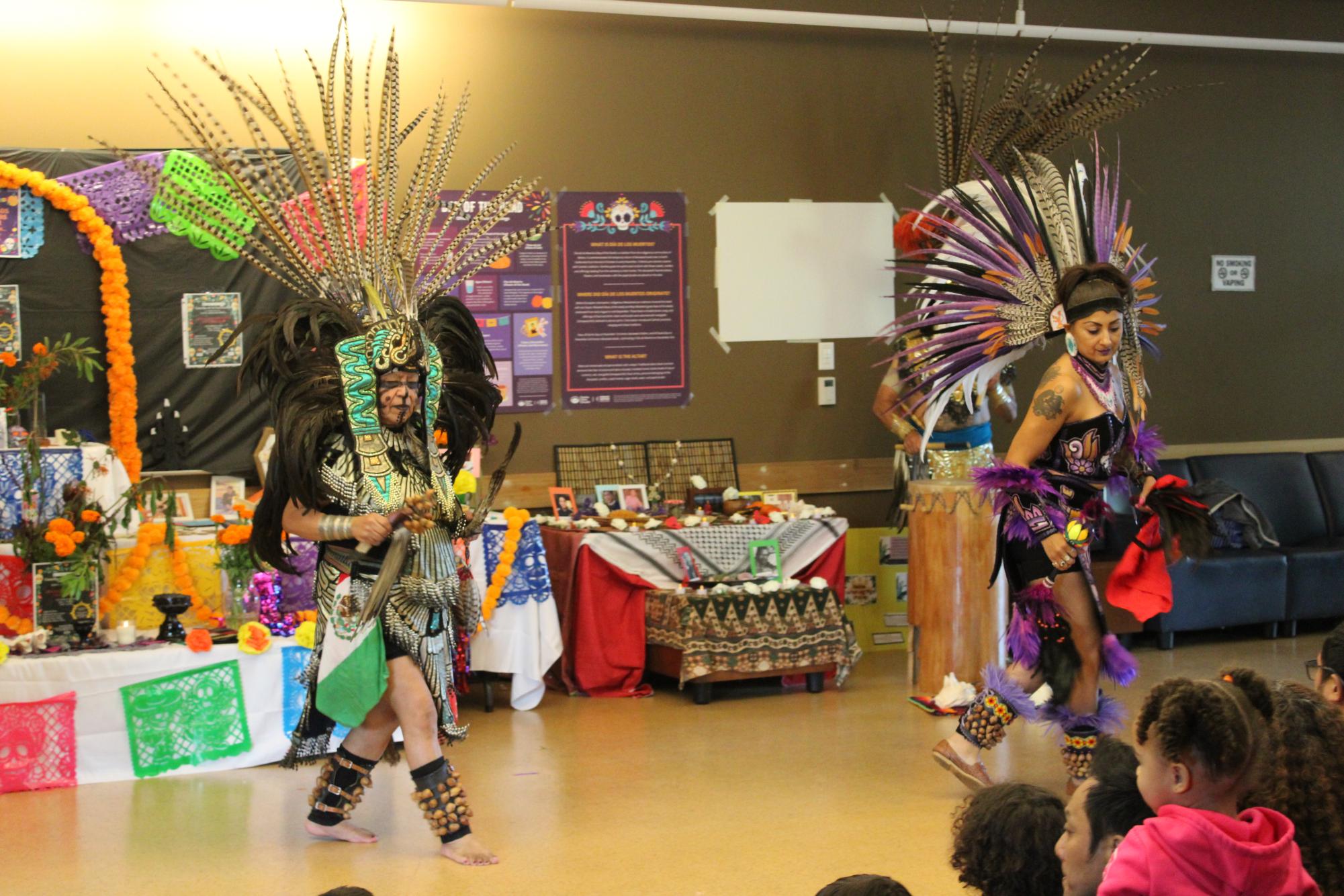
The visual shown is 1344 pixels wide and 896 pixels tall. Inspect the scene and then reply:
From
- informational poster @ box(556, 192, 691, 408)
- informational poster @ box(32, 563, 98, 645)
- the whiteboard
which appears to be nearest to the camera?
informational poster @ box(32, 563, 98, 645)

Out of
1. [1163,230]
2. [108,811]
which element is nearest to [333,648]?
[108,811]

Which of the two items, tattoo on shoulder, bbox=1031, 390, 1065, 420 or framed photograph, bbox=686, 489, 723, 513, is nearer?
tattoo on shoulder, bbox=1031, 390, 1065, 420

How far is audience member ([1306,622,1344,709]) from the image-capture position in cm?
264

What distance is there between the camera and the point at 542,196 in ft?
23.2

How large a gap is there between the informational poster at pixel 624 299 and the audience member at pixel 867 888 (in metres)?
5.37

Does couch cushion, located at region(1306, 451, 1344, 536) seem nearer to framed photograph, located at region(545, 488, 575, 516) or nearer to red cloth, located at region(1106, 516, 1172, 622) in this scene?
red cloth, located at region(1106, 516, 1172, 622)

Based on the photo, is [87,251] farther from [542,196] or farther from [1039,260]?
[1039,260]

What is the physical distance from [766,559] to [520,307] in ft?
5.79

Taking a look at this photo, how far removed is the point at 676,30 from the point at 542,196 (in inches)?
45.0

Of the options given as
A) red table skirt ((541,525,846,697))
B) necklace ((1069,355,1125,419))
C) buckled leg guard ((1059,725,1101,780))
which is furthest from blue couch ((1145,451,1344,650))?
buckled leg guard ((1059,725,1101,780))

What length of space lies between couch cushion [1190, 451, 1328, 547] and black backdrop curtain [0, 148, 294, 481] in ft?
16.5

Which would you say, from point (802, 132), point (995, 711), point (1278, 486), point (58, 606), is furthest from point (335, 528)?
point (1278, 486)

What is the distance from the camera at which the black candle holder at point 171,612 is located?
17.1ft

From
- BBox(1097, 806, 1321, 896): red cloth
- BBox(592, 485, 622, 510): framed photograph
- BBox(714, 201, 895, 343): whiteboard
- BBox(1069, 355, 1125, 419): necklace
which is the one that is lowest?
BBox(1097, 806, 1321, 896): red cloth
